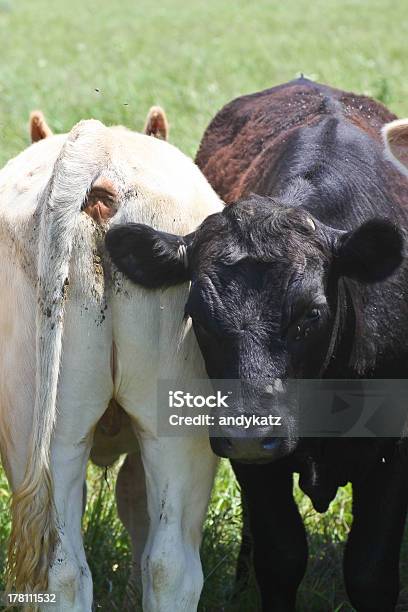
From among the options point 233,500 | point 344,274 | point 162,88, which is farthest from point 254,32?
point 344,274

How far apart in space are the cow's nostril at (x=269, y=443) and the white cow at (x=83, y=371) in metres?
0.37

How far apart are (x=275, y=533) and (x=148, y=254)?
4.43ft

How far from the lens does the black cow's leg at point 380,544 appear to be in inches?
177

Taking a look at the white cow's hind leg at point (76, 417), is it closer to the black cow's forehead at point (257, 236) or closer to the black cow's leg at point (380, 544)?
the black cow's forehead at point (257, 236)

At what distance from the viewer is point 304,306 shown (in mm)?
3910

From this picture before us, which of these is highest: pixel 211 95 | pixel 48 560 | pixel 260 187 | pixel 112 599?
pixel 211 95

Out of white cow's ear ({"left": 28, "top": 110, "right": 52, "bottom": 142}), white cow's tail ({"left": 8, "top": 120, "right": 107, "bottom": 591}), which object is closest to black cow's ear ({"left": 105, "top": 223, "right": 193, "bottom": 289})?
white cow's tail ({"left": 8, "top": 120, "right": 107, "bottom": 591})

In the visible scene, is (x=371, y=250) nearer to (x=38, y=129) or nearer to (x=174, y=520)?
(x=174, y=520)

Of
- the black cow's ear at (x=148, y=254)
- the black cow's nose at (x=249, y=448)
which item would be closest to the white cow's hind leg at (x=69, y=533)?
the black cow's nose at (x=249, y=448)

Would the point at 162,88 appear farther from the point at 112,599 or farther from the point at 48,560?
the point at 48,560

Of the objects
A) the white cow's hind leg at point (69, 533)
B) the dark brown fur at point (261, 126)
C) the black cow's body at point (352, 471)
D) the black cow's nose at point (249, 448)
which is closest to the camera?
the black cow's nose at point (249, 448)

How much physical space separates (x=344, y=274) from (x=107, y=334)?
0.89 m

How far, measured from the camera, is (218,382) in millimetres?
3920

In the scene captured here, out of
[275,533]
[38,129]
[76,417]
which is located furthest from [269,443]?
[38,129]
